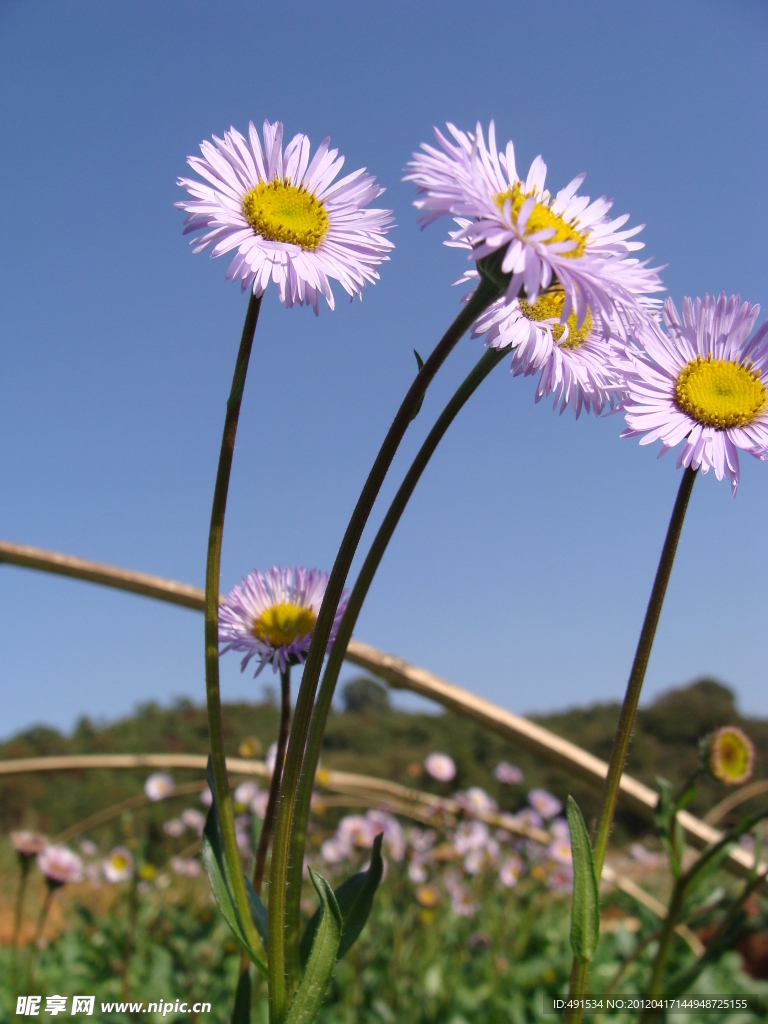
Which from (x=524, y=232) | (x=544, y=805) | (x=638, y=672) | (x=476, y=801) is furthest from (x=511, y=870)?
(x=524, y=232)

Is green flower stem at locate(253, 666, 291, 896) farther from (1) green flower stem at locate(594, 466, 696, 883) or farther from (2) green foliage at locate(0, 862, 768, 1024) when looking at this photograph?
(2) green foliage at locate(0, 862, 768, 1024)

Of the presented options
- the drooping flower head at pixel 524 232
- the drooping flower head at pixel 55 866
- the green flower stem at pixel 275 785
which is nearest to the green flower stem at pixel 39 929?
the drooping flower head at pixel 55 866

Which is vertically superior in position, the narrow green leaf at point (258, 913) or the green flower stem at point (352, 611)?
the green flower stem at point (352, 611)

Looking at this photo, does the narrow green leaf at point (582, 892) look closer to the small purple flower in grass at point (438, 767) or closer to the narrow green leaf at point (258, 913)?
the narrow green leaf at point (258, 913)

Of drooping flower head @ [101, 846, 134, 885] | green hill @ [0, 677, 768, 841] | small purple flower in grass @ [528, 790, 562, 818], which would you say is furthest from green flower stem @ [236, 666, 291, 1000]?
green hill @ [0, 677, 768, 841]

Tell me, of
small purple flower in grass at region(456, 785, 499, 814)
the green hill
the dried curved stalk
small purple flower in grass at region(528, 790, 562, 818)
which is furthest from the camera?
the green hill

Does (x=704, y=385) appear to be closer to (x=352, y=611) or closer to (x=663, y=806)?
(x=352, y=611)
